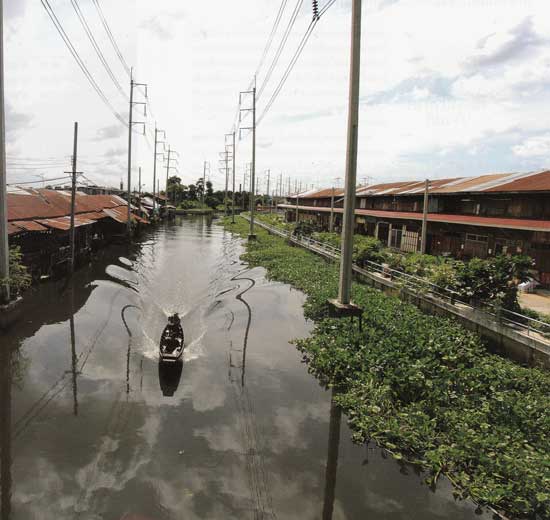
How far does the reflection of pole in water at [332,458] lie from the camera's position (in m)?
8.88

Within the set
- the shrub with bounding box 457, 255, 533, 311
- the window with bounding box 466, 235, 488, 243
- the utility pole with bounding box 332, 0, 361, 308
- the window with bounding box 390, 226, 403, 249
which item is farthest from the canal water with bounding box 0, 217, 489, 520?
the window with bounding box 390, 226, 403, 249

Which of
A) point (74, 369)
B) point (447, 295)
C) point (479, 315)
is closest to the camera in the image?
point (74, 369)

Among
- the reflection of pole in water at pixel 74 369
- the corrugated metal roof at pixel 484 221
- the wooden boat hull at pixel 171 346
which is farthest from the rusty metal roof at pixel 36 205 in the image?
the corrugated metal roof at pixel 484 221

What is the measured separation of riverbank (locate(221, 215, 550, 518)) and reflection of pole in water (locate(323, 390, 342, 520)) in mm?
367

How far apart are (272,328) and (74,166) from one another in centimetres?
1833

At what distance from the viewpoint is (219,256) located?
44531 mm

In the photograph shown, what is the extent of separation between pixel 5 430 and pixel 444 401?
40.0 ft

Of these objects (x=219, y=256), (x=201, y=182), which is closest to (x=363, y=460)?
(x=219, y=256)

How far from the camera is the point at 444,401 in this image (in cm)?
1222

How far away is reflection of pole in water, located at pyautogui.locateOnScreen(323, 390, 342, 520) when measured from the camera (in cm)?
888

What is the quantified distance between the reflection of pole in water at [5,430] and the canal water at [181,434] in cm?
4

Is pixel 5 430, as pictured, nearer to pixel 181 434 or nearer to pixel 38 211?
pixel 181 434

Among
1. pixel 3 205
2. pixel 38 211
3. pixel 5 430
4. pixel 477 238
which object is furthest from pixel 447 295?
pixel 38 211

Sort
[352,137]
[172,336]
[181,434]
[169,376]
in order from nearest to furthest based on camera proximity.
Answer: [181,434], [169,376], [172,336], [352,137]
